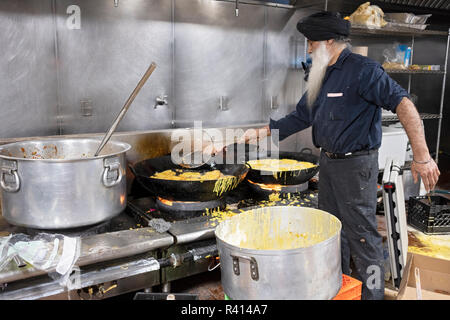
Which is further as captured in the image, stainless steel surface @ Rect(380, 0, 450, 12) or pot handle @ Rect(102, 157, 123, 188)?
stainless steel surface @ Rect(380, 0, 450, 12)

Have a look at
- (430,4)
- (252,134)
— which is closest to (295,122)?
(252,134)

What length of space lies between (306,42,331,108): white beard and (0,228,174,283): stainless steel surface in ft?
4.23

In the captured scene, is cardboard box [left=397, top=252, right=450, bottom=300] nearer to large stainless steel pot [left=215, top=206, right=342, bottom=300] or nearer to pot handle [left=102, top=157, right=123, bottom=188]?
large stainless steel pot [left=215, top=206, right=342, bottom=300]

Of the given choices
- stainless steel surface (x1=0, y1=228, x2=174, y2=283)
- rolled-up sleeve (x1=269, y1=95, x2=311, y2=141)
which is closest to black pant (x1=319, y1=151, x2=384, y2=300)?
rolled-up sleeve (x1=269, y1=95, x2=311, y2=141)

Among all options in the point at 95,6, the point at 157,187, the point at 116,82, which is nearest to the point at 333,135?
the point at 157,187

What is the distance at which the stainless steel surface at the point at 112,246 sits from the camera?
157 cm

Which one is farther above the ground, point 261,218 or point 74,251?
point 261,218

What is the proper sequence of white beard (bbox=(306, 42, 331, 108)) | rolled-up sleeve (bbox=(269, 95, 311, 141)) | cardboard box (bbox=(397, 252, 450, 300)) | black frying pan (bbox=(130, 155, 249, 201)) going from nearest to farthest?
cardboard box (bbox=(397, 252, 450, 300)) → black frying pan (bbox=(130, 155, 249, 201)) → white beard (bbox=(306, 42, 331, 108)) → rolled-up sleeve (bbox=(269, 95, 311, 141))

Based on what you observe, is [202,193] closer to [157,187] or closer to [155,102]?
[157,187]

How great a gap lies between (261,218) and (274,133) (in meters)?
1.26

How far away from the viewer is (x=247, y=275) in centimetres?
123

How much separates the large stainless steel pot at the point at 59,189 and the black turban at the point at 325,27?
4.35ft

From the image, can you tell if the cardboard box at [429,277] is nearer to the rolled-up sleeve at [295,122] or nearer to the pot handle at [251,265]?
Result: the pot handle at [251,265]

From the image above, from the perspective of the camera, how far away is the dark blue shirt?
222 cm
